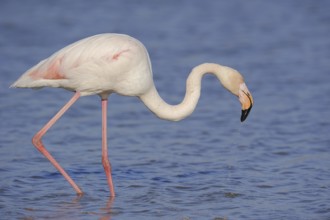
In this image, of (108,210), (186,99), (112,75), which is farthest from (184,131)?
(108,210)

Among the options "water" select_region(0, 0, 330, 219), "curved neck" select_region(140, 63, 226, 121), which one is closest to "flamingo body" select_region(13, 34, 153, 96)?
"curved neck" select_region(140, 63, 226, 121)

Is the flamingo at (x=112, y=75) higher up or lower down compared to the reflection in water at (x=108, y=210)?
higher up

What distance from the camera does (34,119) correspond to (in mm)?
12117

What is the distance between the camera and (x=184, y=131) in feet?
38.6

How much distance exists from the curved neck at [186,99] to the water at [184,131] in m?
0.87

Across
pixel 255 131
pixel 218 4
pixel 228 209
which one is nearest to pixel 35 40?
pixel 218 4

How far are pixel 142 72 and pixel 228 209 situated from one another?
1.85 metres

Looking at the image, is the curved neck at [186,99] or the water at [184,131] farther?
the curved neck at [186,99]

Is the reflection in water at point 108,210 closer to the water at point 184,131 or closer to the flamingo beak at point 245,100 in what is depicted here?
the water at point 184,131

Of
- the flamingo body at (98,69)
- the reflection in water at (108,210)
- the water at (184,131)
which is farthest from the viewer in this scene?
the flamingo body at (98,69)

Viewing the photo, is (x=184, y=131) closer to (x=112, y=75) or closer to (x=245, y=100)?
(x=245, y=100)

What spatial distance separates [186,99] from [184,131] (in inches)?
108

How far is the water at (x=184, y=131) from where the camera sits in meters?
8.74

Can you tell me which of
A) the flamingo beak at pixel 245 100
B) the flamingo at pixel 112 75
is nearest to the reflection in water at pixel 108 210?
the flamingo at pixel 112 75
